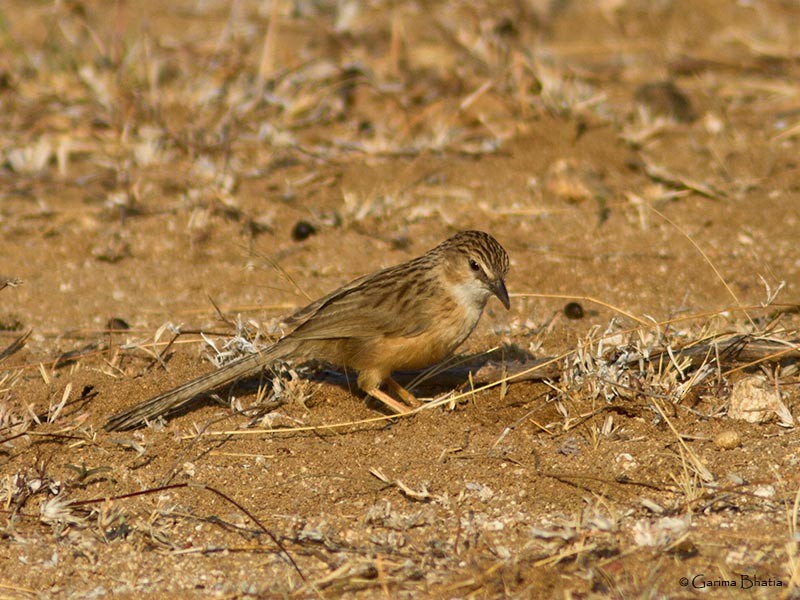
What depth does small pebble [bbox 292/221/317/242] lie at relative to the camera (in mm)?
8195

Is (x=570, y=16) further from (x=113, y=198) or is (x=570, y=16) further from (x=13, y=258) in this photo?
(x=13, y=258)

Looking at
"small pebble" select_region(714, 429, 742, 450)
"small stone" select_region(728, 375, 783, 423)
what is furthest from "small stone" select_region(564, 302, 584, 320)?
"small pebble" select_region(714, 429, 742, 450)

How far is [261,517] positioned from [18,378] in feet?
6.23

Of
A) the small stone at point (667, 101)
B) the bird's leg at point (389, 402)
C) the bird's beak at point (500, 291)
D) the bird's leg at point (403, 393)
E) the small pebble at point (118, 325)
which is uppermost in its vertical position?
the bird's beak at point (500, 291)

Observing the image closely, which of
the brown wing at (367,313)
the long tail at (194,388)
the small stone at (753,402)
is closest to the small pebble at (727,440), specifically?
the small stone at (753,402)

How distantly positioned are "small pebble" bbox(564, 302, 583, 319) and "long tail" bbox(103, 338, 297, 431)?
1.91 metres

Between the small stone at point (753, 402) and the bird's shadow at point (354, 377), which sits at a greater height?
the small stone at point (753, 402)

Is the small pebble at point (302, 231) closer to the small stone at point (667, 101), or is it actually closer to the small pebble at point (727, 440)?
the small stone at point (667, 101)

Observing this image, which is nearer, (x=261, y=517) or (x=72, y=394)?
(x=261, y=517)

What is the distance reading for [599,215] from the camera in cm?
850

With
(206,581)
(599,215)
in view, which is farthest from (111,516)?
(599,215)

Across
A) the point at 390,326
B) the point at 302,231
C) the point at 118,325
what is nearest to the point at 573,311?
the point at 390,326

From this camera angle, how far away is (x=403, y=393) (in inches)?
245

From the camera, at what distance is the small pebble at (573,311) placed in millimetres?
7105
